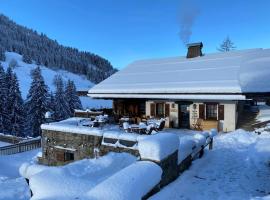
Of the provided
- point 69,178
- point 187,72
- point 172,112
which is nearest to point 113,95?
point 172,112

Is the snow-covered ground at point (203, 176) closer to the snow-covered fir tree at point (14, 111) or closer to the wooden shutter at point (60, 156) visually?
the wooden shutter at point (60, 156)

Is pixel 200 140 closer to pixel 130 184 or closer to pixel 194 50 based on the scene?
pixel 130 184

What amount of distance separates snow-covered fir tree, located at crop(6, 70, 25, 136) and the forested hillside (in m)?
72.4

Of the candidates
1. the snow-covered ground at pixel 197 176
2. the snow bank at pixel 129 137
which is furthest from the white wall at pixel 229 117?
the snow bank at pixel 129 137

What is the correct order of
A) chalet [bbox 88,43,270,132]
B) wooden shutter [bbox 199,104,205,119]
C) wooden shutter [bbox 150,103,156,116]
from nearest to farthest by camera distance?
1. chalet [bbox 88,43,270,132]
2. wooden shutter [bbox 199,104,205,119]
3. wooden shutter [bbox 150,103,156,116]

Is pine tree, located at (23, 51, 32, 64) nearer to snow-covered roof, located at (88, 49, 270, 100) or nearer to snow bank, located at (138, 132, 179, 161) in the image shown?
snow-covered roof, located at (88, 49, 270, 100)

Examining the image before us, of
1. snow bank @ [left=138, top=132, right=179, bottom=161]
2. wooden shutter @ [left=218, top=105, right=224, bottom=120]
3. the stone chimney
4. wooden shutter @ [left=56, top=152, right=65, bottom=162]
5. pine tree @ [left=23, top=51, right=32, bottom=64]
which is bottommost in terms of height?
wooden shutter @ [left=56, top=152, right=65, bottom=162]

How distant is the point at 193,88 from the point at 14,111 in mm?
27639

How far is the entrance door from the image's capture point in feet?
55.8

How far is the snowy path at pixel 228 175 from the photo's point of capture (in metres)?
6.22

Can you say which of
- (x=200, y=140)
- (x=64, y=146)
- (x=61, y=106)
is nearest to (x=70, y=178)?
(x=200, y=140)

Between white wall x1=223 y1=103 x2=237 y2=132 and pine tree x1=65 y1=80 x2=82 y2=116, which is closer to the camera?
white wall x1=223 y1=103 x2=237 y2=132

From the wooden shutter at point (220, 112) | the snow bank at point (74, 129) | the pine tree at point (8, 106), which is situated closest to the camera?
the snow bank at point (74, 129)

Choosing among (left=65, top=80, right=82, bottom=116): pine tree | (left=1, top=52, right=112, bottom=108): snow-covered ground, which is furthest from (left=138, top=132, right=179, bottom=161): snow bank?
(left=1, top=52, right=112, bottom=108): snow-covered ground
